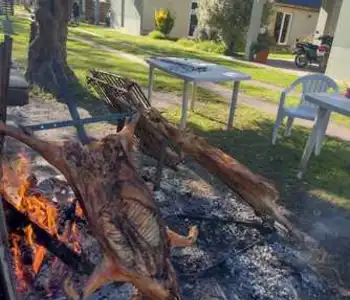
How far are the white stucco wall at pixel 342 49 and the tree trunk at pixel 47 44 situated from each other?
817 cm

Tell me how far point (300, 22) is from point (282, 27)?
94 centimetres

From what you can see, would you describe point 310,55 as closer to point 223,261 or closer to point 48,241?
point 223,261

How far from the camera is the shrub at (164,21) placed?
1920 centimetres

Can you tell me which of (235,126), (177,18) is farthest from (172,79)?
(177,18)

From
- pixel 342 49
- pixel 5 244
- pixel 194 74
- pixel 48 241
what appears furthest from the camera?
pixel 342 49

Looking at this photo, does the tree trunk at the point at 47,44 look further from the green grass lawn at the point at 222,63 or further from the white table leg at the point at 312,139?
the white table leg at the point at 312,139

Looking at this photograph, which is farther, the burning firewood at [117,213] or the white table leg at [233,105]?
the white table leg at [233,105]

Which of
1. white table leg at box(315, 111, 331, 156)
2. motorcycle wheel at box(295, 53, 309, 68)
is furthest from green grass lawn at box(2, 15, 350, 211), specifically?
motorcycle wheel at box(295, 53, 309, 68)

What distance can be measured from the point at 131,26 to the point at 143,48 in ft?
22.6

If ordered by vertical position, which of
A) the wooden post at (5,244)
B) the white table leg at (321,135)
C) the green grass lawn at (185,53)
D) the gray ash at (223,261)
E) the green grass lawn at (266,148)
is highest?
the wooden post at (5,244)

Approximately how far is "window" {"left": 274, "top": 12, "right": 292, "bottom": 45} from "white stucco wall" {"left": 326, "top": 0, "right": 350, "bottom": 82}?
9.50 meters

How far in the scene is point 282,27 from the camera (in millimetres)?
21688

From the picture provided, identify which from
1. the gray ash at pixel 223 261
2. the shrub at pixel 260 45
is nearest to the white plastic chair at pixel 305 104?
the gray ash at pixel 223 261

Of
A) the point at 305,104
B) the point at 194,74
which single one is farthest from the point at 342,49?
the point at 194,74
